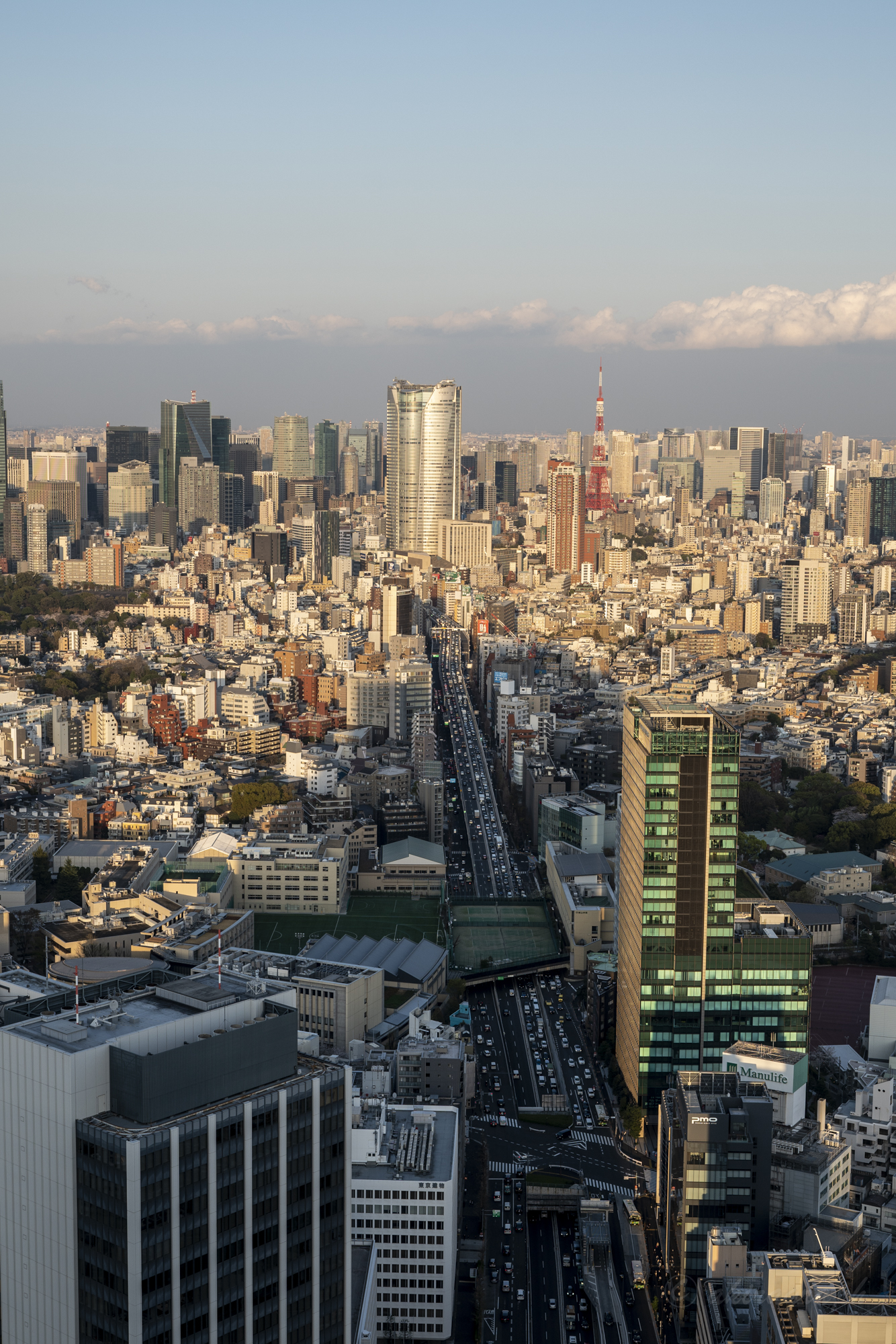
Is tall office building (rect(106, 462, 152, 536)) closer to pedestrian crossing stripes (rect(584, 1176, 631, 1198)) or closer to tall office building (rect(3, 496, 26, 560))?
tall office building (rect(3, 496, 26, 560))

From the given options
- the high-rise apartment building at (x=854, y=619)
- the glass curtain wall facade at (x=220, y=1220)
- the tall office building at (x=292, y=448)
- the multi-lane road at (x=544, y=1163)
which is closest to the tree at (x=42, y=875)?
the multi-lane road at (x=544, y=1163)

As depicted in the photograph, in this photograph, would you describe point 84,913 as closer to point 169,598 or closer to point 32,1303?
point 32,1303

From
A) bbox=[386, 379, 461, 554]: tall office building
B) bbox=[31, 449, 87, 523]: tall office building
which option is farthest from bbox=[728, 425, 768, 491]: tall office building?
bbox=[31, 449, 87, 523]: tall office building

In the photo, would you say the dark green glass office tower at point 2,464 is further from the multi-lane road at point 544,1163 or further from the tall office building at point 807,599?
the multi-lane road at point 544,1163

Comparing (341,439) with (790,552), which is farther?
(341,439)

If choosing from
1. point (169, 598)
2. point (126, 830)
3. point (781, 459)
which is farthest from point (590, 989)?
point (781, 459)
